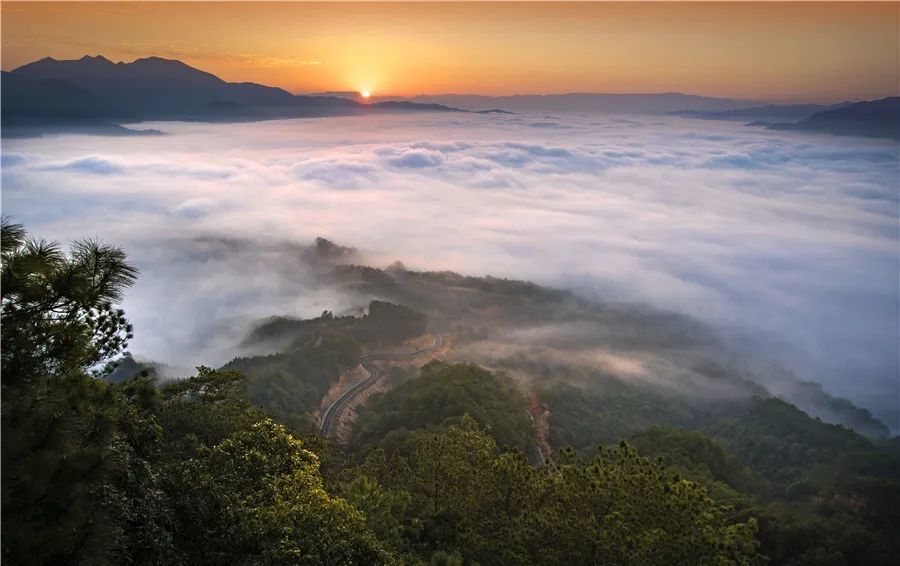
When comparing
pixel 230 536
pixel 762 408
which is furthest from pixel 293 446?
pixel 762 408

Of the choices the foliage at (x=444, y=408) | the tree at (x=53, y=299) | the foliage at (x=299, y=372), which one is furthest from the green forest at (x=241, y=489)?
the foliage at (x=299, y=372)

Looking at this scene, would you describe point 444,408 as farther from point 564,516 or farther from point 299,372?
point 564,516

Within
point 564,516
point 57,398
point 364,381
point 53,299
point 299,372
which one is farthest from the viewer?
point 364,381

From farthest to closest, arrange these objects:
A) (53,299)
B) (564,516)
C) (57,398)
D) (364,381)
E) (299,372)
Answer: (364,381), (299,372), (564,516), (53,299), (57,398)

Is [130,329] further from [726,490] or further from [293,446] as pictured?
[726,490]

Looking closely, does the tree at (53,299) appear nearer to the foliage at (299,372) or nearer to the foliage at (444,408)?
the foliage at (444,408)

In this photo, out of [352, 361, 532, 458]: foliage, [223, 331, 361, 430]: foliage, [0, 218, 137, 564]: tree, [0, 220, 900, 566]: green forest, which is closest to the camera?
[0, 218, 137, 564]: tree

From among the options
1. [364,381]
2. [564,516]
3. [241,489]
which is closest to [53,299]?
[241,489]

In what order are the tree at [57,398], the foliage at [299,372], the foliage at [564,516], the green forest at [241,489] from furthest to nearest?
the foliage at [299,372] < the foliage at [564,516] < the green forest at [241,489] < the tree at [57,398]

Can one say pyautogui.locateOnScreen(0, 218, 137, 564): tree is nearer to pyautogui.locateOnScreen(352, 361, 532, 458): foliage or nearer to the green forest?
the green forest

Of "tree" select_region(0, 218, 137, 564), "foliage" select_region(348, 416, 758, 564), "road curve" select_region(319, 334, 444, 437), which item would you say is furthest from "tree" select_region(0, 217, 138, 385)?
"road curve" select_region(319, 334, 444, 437)
